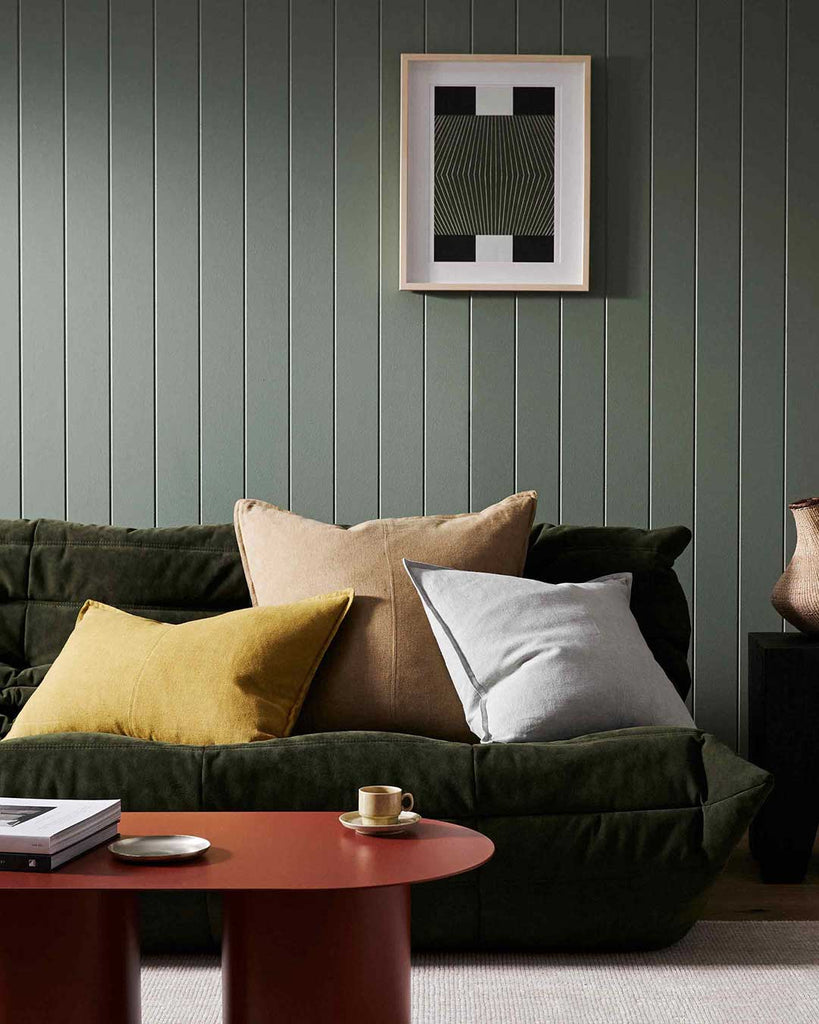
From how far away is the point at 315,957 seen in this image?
1.36 meters

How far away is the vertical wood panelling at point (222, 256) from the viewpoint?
2980 mm

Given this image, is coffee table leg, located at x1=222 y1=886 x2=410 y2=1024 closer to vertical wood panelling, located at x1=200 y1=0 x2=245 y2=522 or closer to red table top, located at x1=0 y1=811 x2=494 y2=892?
red table top, located at x1=0 y1=811 x2=494 y2=892

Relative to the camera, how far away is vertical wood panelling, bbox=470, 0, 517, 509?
3.01m

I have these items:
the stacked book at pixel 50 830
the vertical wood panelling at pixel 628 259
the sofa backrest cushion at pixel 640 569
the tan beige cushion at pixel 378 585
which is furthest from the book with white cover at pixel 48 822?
the vertical wood panelling at pixel 628 259

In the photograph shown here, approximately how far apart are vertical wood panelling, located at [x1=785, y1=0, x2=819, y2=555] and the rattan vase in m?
0.44

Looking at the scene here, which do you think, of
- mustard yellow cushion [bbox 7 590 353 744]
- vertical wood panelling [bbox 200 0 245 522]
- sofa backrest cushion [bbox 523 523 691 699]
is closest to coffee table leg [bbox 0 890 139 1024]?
mustard yellow cushion [bbox 7 590 353 744]

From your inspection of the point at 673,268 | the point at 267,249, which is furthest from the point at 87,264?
the point at 673,268

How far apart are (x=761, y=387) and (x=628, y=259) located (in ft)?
1.73

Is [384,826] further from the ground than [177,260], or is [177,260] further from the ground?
[177,260]

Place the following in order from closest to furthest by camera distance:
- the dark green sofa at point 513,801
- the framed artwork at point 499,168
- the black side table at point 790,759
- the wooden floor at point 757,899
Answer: the dark green sofa at point 513,801 → the wooden floor at point 757,899 → the black side table at point 790,759 → the framed artwork at point 499,168

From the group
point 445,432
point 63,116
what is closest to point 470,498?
point 445,432

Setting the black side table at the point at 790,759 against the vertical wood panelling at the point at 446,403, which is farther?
the vertical wood panelling at the point at 446,403

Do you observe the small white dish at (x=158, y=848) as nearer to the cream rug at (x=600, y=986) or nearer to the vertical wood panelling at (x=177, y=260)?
the cream rug at (x=600, y=986)

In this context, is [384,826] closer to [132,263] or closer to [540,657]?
[540,657]
